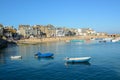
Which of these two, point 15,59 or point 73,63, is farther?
point 15,59

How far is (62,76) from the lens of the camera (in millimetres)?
35438

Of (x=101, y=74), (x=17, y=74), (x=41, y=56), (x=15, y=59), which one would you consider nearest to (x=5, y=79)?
(x=17, y=74)

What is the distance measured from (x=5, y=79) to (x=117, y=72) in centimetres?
1994

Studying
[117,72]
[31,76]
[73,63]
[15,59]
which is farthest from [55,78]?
[15,59]

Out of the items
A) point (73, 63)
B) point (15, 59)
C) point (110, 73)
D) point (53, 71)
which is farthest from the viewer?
point (15, 59)

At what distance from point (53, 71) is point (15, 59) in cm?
2180

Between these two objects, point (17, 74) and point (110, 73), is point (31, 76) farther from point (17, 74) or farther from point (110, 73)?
point (110, 73)

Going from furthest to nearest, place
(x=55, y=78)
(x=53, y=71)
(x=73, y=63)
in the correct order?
(x=73, y=63), (x=53, y=71), (x=55, y=78)

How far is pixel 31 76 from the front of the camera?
3594 centimetres

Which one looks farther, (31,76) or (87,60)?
(87,60)

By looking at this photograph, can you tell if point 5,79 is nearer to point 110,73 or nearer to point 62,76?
point 62,76

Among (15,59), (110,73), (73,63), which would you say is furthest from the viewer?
(15,59)

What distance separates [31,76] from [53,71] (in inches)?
208

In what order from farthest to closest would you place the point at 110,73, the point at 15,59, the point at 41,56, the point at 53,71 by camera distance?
the point at 41,56, the point at 15,59, the point at 53,71, the point at 110,73
